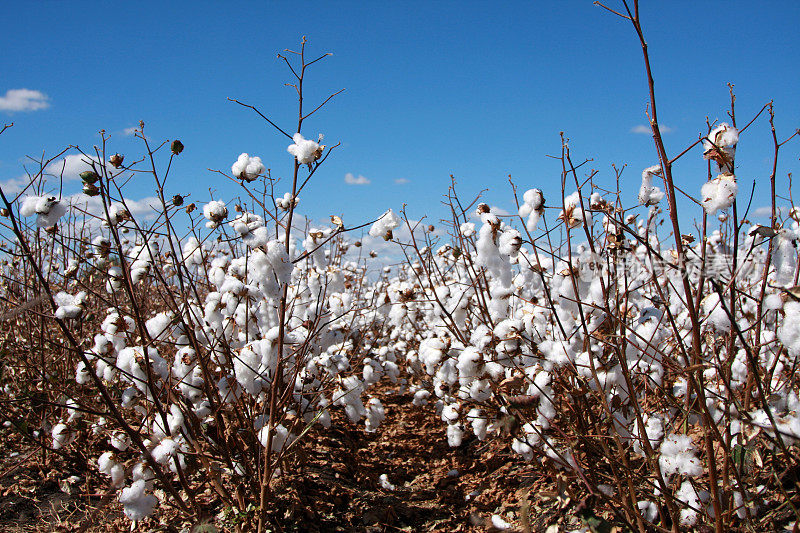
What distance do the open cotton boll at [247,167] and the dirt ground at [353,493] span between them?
1.47 metres

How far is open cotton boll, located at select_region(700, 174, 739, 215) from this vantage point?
1.29 meters

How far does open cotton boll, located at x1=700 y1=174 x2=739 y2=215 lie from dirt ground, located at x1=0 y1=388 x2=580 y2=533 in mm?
1378

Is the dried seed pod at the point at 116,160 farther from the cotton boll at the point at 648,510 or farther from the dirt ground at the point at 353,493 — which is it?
the cotton boll at the point at 648,510

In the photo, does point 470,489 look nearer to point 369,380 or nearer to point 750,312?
point 369,380

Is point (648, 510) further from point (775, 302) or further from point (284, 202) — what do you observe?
point (284, 202)

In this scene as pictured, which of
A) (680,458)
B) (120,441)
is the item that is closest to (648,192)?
(680,458)

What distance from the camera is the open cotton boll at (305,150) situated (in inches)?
79.9

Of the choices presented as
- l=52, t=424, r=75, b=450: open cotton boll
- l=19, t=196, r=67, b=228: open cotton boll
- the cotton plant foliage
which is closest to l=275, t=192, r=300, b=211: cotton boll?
the cotton plant foliage

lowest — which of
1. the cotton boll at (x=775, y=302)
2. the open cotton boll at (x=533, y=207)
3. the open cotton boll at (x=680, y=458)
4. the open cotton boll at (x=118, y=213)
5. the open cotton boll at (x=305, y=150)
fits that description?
the open cotton boll at (x=680, y=458)

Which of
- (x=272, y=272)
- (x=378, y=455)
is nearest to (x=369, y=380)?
(x=378, y=455)

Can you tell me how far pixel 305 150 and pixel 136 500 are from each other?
149cm

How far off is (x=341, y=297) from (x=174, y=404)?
1436 mm

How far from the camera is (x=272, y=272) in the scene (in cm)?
200

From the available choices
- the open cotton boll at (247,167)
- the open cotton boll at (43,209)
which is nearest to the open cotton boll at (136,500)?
the open cotton boll at (43,209)
